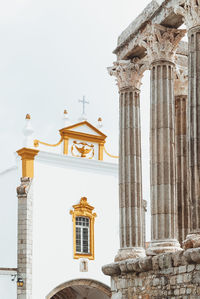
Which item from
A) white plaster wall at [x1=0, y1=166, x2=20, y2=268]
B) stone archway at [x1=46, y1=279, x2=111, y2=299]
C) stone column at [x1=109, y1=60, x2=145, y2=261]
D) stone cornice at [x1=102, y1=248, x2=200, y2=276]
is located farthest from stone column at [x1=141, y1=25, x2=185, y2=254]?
stone archway at [x1=46, y1=279, x2=111, y2=299]

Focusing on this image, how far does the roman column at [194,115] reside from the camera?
10.6m

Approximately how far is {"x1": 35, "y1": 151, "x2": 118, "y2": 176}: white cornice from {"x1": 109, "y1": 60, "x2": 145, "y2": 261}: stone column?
1031 cm

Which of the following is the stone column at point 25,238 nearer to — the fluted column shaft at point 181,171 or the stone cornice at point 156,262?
the stone cornice at point 156,262

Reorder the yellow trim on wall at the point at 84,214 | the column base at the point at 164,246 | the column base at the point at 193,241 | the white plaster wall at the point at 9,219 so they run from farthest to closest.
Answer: the yellow trim on wall at the point at 84,214
the white plaster wall at the point at 9,219
the column base at the point at 164,246
the column base at the point at 193,241

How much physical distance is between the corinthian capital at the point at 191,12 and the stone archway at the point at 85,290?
15.0 metres

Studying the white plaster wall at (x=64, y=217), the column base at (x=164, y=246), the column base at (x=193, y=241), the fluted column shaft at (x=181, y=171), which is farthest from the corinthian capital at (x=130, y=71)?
the white plaster wall at (x=64, y=217)

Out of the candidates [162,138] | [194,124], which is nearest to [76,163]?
[162,138]

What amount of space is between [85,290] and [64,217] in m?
3.66

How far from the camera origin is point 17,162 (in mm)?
24125

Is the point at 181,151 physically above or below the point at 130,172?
above

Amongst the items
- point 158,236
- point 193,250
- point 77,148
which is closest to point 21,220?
point 77,148

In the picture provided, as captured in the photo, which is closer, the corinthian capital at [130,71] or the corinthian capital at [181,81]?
the corinthian capital at [181,81]

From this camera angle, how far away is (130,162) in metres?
13.9

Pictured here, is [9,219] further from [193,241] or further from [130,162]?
[193,241]
